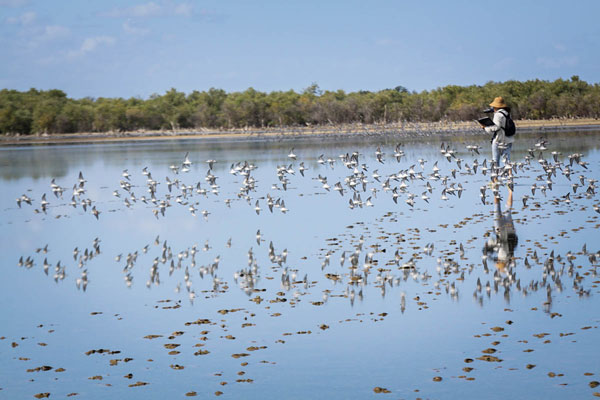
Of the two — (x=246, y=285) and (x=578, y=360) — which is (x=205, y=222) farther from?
(x=578, y=360)

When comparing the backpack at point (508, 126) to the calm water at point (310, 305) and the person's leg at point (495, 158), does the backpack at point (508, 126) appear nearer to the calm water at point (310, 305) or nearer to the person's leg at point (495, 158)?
the person's leg at point (495, 158)

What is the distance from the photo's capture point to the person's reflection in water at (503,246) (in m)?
12.8

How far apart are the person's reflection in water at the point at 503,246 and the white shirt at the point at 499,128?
2.02 metres

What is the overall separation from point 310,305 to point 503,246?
5.21 meters

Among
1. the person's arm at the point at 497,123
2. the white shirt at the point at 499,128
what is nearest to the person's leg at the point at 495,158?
the white shirt at the point at 499,128

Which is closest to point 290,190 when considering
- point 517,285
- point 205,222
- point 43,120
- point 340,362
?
point 205,222

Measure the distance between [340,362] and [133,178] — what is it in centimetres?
2818

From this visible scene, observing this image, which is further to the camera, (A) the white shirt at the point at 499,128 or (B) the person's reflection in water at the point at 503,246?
(A) the white shirt at the point at 499,128

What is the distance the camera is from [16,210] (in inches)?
1016

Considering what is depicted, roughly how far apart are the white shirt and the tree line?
85795mm

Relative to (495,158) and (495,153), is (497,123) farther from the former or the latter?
(495,158)

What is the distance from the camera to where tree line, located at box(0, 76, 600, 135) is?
10900 centimetres

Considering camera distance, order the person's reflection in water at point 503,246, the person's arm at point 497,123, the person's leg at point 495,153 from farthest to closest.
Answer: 1. the person's leg at point 495,153
2. the person's arm at point 497,123
3. the person's reflection in water at point 503,246

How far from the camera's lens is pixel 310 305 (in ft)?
37.7
